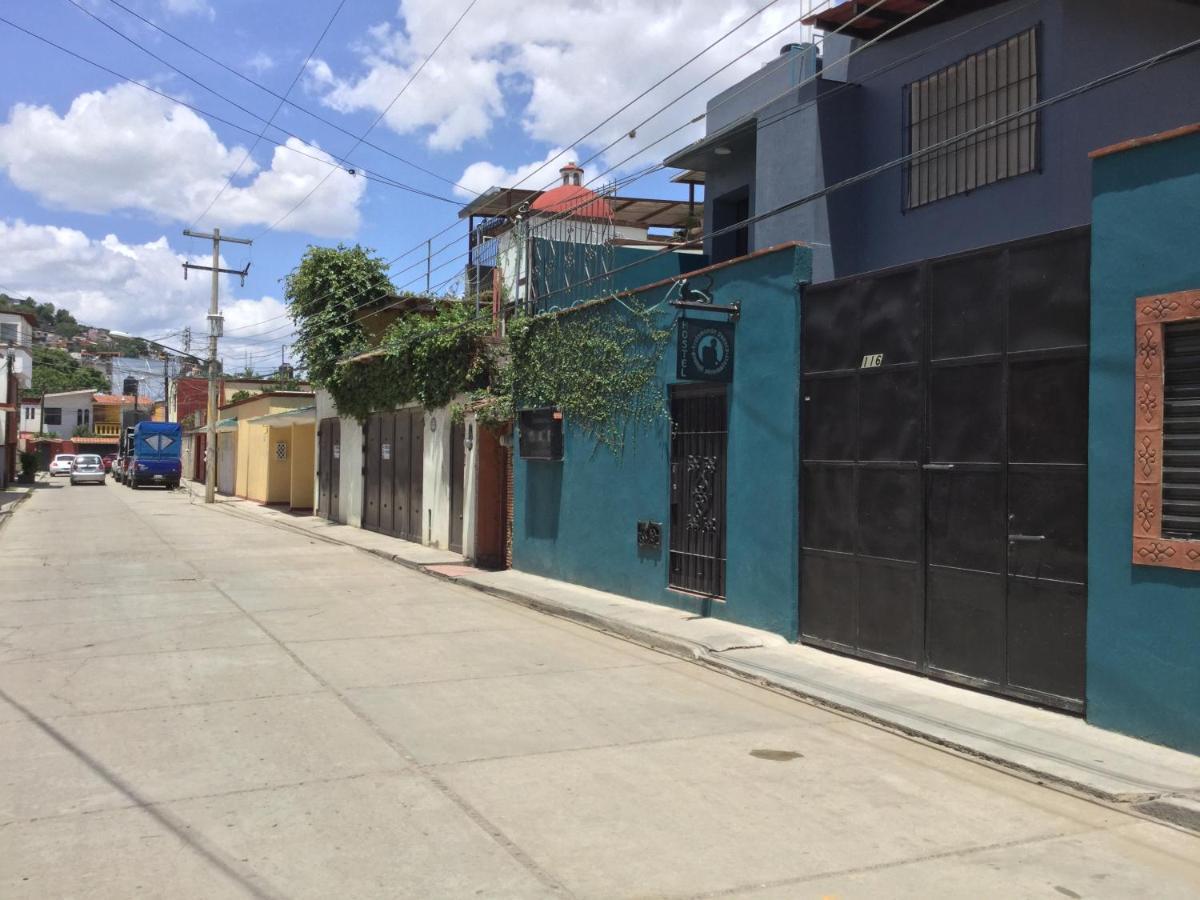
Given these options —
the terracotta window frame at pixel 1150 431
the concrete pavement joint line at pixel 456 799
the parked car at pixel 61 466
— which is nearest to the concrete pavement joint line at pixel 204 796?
the concrete pavement joint line at pixel 456 799

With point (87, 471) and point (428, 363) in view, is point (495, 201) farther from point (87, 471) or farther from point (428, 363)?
point (87, 471)

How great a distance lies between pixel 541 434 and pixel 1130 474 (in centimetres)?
1035

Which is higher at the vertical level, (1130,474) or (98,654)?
(1130,474)

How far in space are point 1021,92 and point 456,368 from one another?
37.9 ft

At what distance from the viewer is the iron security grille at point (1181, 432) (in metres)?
6.55

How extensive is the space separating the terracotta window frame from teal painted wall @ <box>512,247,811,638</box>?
396 cm

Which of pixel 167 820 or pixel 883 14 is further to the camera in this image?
pixel 883 14

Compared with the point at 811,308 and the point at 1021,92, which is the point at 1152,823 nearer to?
the point at 811,308

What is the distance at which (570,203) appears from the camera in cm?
2072

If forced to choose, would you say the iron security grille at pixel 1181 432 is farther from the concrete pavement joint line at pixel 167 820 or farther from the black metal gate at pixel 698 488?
the concrete pavement joint line at pixel 167 820

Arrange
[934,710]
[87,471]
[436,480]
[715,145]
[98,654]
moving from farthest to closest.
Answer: [87,471]
[436,480]
[715,145]
[98,654]
[934,710]

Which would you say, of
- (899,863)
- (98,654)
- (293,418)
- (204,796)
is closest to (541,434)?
(98,654)

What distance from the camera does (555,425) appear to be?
15727 millimetres

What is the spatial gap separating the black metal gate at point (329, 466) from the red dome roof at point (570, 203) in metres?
9.72
